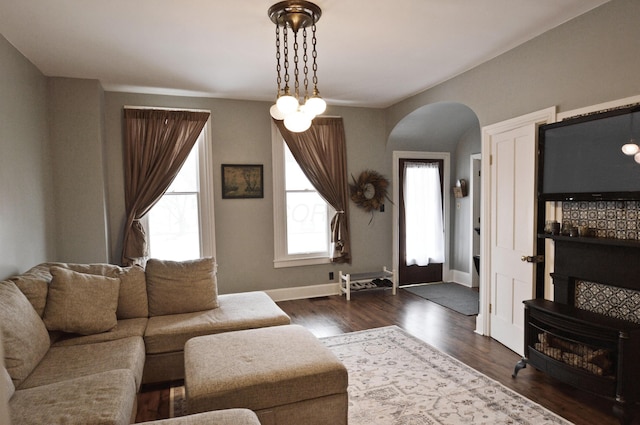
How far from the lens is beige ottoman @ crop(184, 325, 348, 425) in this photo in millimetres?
2014

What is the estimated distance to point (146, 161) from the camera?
4465 mm

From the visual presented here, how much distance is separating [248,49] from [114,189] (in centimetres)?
243

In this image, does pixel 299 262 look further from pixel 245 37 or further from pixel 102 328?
pixel 245 37

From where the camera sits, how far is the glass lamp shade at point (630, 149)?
7.71ft

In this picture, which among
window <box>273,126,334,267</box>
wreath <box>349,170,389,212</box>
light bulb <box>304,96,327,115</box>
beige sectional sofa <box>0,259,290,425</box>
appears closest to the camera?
beige sectional sofa <box>0,259,290,425</box>

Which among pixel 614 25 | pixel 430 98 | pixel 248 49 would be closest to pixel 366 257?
pixel 430 98

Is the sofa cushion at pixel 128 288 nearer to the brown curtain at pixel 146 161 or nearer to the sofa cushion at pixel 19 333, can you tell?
the sofa cushion at pixel 19 333

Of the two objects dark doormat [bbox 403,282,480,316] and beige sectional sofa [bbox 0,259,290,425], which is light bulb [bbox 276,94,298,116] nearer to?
beige sectional sofa [bbox 0,259,290,425]

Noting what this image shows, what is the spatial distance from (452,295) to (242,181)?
132 inches

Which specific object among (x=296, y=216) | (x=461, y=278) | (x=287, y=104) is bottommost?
(x=461, y=278)

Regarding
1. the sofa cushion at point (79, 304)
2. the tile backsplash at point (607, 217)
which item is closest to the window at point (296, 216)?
the sofa cushion at point (79, 304)

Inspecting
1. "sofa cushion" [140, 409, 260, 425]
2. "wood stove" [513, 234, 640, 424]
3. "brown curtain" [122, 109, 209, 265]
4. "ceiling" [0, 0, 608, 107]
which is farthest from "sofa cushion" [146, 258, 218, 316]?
"wood stove" [513, 234, 640, 424]

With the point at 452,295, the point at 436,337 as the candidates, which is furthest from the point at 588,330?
the point at 452,295

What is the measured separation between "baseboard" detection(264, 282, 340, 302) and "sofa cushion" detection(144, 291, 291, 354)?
174cm
